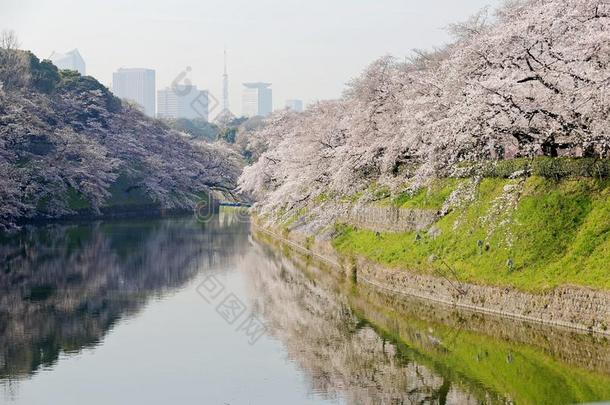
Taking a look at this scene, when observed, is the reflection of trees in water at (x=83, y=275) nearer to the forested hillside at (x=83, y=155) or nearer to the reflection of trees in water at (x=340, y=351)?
the forested hillside at (x=83, y=155)

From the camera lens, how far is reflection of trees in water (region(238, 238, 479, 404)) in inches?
802

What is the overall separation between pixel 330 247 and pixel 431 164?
11174 millimetres

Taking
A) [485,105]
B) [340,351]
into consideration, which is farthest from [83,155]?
[340,351]

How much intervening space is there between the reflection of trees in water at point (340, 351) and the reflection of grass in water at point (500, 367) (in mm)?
645

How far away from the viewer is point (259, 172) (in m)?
65.7

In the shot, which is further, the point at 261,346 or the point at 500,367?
the point at 261,346

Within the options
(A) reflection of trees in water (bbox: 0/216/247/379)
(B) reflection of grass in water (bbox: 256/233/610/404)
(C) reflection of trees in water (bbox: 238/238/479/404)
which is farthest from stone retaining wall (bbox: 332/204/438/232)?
(A) reflection of trees in water (bbox: 0/216/247/379)

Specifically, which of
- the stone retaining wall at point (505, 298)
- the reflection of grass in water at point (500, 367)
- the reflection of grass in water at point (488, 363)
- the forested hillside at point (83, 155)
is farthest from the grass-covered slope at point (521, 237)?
the forested hillside at point (83, 155)

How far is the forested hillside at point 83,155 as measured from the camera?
65500 mm

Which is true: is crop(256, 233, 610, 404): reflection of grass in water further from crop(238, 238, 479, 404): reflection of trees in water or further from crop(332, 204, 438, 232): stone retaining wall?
crop(332, 204, 438, 232): stone retaining wall

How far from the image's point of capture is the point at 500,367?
22266 millimetres

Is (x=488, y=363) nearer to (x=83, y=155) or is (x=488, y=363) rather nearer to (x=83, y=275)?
(x=83, y=275)

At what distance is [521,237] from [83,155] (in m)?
52.7

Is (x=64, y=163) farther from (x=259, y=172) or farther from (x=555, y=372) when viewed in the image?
(x=555, y=372)
